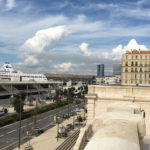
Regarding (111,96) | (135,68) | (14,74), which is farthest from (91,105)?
(14,74)

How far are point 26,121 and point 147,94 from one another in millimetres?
33585

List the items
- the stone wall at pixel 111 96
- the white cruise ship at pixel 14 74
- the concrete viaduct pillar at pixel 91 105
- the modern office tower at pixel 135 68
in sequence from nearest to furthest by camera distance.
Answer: the stone wall at pixel 111 96 < the concrete viaduct pillar at pixel 91 105 < the modern office tower at pixel 135 68 < the white cruise ship at pixel 14 74

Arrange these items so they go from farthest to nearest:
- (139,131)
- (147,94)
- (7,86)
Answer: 1. (7,86)
2. (147,94)
3. (139,131)

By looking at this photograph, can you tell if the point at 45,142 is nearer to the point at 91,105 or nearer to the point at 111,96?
the point at 91,105

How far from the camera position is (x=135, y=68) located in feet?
219

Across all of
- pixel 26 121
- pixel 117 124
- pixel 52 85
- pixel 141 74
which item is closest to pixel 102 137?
pixel 117 124

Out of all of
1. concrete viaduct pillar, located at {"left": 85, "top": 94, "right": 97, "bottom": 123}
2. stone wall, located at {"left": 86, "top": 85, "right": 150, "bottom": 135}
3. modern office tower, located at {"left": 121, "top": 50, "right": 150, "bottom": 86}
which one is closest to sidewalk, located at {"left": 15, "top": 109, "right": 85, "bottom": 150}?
concrete viaduct pillar, located at {"left": 85, "top": 94, "right": 97, "bottom": 123}

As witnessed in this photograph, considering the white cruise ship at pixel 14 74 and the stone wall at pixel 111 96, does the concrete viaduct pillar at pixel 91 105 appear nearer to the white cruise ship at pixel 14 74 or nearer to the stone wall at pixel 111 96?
the stone wall at pixel 111 96

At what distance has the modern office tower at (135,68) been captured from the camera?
2601 inches

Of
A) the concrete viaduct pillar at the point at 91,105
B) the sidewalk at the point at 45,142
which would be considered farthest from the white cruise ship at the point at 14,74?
the concrete viaduct pillar at the point at 91,105

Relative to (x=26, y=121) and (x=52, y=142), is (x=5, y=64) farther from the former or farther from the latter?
(x=52, y=142)

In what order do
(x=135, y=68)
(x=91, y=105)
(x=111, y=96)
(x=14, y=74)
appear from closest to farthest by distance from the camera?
(x=111, y=96) < (x=91, y=105) < (x=135, y=68) < (x=14, y=74)

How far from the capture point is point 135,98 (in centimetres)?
1727

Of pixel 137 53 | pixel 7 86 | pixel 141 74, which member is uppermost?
pixel 137 53
